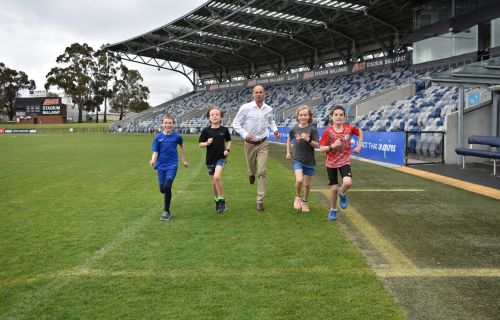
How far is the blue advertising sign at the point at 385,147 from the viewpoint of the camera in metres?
14.5

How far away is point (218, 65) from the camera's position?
7044 cm

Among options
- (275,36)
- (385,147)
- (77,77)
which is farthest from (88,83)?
(385,147)

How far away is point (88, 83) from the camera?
87312mm

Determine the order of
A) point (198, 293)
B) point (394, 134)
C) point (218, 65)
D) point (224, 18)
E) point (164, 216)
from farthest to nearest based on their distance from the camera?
point (218, 65)
point (224, 18)
point (394, 134)
point (164, 216)
point (198, 293)

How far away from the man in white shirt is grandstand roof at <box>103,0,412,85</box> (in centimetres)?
2742

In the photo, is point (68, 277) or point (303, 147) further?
point (303, 147)

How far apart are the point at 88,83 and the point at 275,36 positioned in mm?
52348

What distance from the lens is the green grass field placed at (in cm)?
343

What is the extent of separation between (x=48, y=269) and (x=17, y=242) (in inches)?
53.1

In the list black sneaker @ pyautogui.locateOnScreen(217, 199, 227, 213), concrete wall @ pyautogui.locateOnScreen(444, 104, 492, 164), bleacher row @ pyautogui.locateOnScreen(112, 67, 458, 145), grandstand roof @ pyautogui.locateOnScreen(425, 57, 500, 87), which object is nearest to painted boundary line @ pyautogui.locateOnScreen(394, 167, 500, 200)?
concrete wall @ pyautogui.locateOnScreen(444, 104, 492, 164)

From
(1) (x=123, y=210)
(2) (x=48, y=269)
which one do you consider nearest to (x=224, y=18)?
(1) (x=123, y=210)

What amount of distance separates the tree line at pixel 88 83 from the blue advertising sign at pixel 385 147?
74167 mm

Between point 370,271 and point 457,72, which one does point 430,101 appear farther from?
point 370,271

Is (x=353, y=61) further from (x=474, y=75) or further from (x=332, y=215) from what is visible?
(x=332, y=215)
